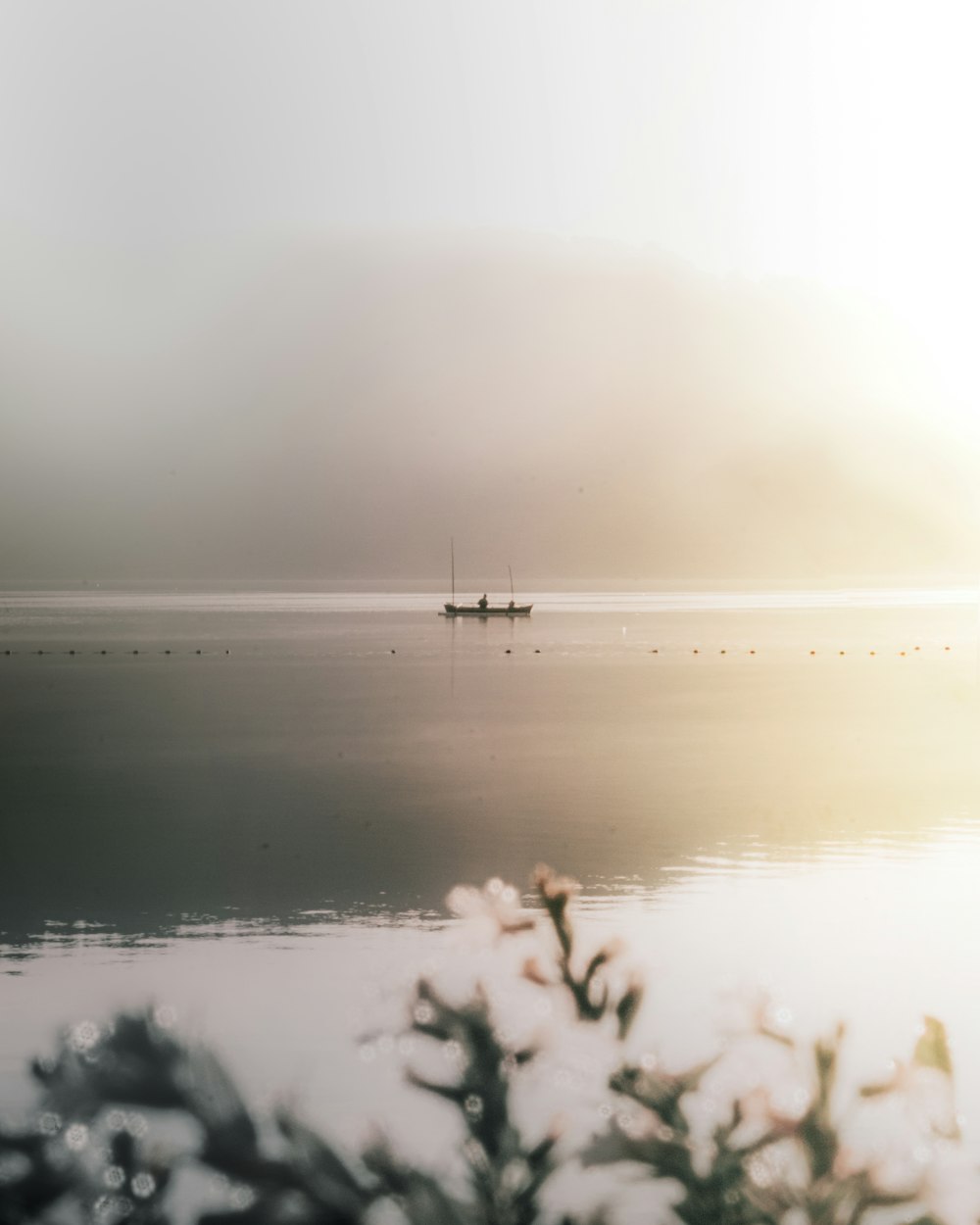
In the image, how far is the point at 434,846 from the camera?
4.95m

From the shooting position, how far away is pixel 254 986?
9.34 feet

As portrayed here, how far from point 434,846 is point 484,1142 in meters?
4.08

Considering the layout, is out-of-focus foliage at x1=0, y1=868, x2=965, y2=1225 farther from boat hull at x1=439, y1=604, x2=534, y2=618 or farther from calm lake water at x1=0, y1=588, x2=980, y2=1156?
boat hull at x1=439, y1=604, x2=534, y2=618

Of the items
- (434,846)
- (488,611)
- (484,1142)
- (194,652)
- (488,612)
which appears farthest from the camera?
(488,612)

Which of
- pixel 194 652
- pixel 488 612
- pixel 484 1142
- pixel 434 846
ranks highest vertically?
pixel 484 1142

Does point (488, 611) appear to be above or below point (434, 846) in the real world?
below

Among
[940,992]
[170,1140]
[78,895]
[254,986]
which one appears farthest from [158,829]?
[170,1140]

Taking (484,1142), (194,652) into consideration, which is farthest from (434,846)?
(194,652)

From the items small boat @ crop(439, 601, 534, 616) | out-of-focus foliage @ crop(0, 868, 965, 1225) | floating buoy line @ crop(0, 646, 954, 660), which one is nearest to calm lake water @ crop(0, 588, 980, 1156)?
out-of-focus foliage @ crop(0, 868, 965, 1225)

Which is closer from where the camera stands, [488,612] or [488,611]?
[488,611]

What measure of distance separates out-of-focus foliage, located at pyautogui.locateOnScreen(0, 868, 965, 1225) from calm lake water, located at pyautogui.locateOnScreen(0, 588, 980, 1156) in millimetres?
164

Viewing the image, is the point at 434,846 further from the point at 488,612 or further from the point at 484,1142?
the point at 488,612

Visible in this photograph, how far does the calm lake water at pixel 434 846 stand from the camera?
261 cm

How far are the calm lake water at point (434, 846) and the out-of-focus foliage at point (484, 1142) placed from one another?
16 cm
